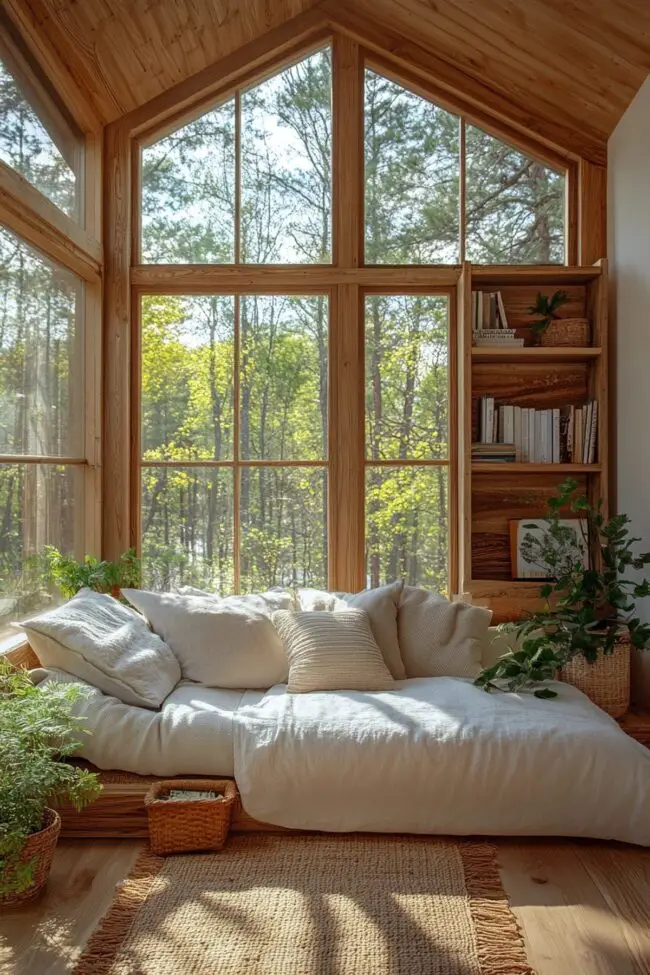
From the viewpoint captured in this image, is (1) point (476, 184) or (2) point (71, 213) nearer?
(2) point (71, 213)

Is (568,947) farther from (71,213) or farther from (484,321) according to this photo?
(71,213)

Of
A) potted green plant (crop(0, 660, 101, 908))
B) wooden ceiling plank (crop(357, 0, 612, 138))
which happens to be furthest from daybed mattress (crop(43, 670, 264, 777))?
wooden ceiling plank (crop(357, 0, 612, 138))

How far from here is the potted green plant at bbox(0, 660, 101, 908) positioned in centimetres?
248

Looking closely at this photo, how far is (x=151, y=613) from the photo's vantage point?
154 inches

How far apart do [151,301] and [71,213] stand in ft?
2.05

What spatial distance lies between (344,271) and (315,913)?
3064 millimetres

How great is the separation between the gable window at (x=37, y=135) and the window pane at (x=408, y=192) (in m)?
1.46

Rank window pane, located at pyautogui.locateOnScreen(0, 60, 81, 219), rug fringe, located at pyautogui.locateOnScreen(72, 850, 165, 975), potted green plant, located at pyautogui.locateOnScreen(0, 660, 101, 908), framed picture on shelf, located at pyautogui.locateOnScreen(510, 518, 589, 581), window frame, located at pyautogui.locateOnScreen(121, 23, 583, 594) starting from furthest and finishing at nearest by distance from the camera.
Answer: window frame, located at pyautogui.locateOnScreen(121, 23, 583, 594)
framed picture on shelf, located at pyautogui.locateOnScreen(510, 518, 589, 581)
window pane, located at pyautogui.locateOnScreen(0, 60, 81, 219)
potted green plant, located at pyautogui.locateOnScreen(0, 660, 101, 908)
rug fringe, located at pyautogui.locateOnScreen(72, 850, 165, 975)

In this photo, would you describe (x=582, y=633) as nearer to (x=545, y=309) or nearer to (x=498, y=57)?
(x=545, y=309)

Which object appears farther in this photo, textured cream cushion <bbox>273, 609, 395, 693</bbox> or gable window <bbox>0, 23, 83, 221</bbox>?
textured cream cushion <bbox>273, 609, 395, 693</bbox>

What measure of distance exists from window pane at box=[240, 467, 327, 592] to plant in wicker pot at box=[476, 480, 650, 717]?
106cm

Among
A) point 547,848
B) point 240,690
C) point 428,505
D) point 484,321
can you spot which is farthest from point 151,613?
point 484,321

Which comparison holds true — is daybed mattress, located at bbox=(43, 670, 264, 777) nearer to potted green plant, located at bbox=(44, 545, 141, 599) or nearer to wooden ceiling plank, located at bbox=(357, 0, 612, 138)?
potted green plant, located at bbox=(44, 545, 141, 599)

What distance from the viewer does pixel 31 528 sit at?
A: 12.3ft
